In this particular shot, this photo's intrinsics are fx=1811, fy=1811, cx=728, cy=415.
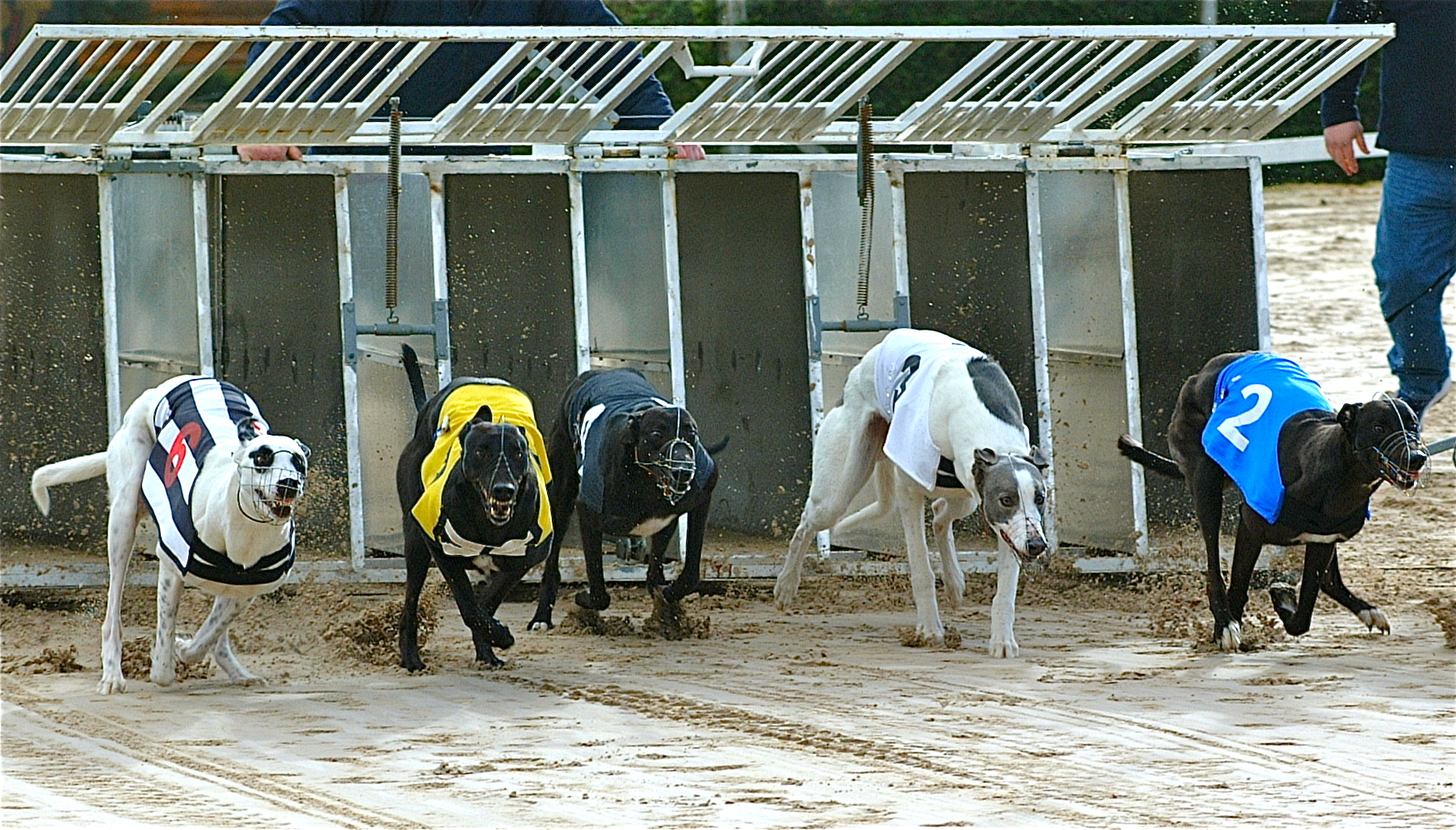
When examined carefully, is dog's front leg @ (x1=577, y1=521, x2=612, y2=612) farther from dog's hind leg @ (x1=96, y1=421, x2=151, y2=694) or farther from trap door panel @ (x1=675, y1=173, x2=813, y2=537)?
trap door panel @ (x1=675, y1=173, x2=813, y2=537)

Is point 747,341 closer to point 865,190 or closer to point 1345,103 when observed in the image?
point 865,190

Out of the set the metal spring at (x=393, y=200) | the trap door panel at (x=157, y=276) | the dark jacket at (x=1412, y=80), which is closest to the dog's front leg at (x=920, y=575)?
the metal spring at (x=393, y=200)

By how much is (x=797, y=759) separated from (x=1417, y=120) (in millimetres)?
4949

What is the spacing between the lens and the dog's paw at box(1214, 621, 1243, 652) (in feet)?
18.6

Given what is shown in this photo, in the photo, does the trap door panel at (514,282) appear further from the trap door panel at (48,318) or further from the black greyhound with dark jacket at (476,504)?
the black greyhound with dark jacket at (476,504)

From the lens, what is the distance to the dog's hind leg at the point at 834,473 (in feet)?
20.6

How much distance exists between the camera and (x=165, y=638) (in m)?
5.25

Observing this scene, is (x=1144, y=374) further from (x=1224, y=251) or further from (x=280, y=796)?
(x=280, y=796)

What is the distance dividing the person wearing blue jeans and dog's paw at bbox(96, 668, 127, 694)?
534cm

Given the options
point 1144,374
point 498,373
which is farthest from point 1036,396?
point 498,373

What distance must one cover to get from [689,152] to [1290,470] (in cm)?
313

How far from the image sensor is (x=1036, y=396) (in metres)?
7.22

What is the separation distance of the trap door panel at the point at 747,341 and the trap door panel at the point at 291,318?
142 centimetres

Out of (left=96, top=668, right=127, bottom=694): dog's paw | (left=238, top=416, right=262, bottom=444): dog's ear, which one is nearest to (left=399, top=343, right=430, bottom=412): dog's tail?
(left=238, top=416, right=262, bottom=444): dog's ear
